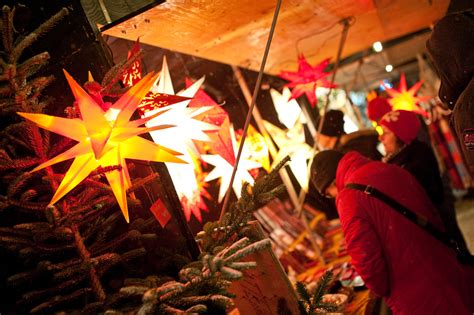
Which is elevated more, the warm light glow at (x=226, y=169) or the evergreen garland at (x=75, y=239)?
the evergreen garland at (x=75, y=239)

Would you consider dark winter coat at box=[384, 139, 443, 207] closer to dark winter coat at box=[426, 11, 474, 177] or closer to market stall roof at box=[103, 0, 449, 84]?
market stall roof at box=[103, 0, 449, 84]

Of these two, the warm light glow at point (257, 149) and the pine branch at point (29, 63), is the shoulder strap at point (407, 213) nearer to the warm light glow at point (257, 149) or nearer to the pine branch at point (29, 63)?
the warm light glow at point (257, 149)

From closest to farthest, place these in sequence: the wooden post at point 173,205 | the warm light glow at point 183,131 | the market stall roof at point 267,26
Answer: the warm light glow at point 183,131 → the wooden post at point 173,205 → the market stall roof at point 267,26

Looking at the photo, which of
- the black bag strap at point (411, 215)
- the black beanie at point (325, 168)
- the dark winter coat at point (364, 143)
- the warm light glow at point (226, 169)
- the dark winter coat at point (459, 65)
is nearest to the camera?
the dark winter coat at point (459, 65)

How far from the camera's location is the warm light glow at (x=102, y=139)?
1873mm

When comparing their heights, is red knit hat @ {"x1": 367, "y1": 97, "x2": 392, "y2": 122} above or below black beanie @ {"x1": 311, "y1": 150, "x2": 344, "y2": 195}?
below

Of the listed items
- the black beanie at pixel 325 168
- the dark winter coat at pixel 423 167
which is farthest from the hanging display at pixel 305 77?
the black beanie at pixel 325 168

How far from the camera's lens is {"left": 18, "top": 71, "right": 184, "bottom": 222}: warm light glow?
1873mm

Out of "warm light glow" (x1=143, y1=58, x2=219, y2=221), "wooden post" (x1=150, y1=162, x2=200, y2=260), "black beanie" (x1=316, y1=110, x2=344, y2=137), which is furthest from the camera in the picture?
"black beanie" (x1=316, y1=110, x2=344, y2=137)

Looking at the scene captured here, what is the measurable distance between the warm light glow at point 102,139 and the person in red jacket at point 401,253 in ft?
5.74

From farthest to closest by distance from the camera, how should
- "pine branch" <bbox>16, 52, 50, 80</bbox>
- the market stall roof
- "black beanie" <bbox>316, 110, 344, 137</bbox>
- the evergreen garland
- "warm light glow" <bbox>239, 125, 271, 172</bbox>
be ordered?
"black beanie" <bbox>316, 110, 344, 137</bbox>, "warm light glow" <bbox>239, 125, 271, 172</bbox>, the market stall roof, "pine branch" <bbox>16, 52, 50, 80</bbox>, the evergreen garland

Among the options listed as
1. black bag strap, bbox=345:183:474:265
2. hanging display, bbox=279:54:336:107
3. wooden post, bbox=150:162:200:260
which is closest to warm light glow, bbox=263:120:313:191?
hanging display, bbox=279:54:336:107

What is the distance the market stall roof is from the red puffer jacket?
79.4 inches

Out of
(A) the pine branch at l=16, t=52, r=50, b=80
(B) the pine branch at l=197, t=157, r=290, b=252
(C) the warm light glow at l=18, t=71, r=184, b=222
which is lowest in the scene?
(B) the pine branch at l=197, t=157, r=290, b=252
